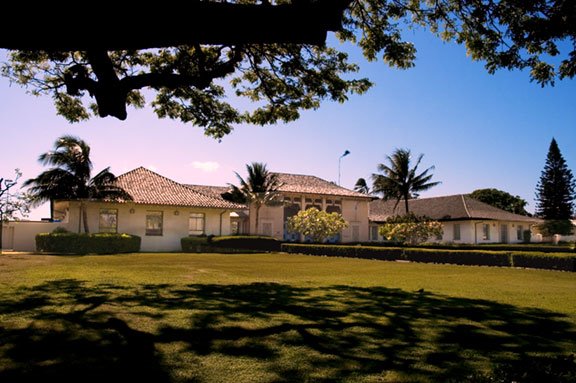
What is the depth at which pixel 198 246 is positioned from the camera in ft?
106

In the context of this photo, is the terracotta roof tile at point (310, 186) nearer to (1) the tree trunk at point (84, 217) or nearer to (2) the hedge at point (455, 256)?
(2) the hedge at point (455, 256)

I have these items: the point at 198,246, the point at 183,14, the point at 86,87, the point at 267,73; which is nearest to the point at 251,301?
the point at 86,87

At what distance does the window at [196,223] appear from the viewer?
1404 inches

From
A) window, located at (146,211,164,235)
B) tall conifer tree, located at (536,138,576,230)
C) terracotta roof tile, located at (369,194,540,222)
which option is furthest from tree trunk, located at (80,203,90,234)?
tall conifer tree, located at (536,138,576,230)

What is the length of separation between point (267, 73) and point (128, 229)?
22895 mm

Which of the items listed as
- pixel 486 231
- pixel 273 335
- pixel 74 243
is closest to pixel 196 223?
pixel 74 243

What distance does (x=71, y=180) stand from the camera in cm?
3000

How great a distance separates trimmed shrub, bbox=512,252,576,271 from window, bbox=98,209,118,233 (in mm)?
25120

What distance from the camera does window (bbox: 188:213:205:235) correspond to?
35.7 metres

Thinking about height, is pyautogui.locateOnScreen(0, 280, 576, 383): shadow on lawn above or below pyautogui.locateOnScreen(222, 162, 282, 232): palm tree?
below

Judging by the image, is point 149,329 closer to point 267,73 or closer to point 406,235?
point 267,73

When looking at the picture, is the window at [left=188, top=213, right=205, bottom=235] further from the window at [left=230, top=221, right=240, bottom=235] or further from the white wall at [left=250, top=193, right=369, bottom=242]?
the window at [left=230, top=221, right=240, bottom=235]

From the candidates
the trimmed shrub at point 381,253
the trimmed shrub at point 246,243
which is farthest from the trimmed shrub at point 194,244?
the trimmed shrub at point 381,253

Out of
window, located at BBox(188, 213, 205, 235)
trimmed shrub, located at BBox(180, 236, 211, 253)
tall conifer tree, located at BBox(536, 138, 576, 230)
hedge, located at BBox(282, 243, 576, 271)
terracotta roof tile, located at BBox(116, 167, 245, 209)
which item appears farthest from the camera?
tall conifer tree, located at BBox(536, 138, 576, 230)
